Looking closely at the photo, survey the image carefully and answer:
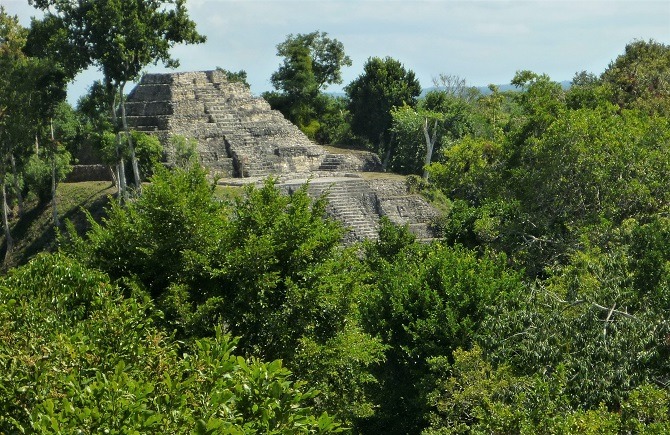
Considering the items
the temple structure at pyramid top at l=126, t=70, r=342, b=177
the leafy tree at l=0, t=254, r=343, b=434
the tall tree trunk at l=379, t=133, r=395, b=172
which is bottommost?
the leafy tree at l=0, t=254, r=343, b=434

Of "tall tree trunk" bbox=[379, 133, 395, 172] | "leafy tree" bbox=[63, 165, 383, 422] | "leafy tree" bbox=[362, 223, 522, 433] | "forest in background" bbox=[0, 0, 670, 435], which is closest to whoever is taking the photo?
"forest in background" bbox=[0, 0, 670, 435]

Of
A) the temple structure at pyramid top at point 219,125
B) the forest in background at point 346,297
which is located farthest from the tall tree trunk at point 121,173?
the temple structure at pyramid top at point 219,125

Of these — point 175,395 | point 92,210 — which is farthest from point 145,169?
point 175,395

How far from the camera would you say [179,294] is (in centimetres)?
1448

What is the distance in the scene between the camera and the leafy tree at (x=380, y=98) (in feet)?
150

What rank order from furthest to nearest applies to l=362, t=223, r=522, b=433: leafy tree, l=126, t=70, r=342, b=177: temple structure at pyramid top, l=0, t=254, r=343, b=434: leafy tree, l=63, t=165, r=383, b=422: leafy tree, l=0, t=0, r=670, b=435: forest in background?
l=126, t=70, r=342, b=177: temple structure at pyramid top
l=362, t=223, r=522, b=433: leafy tree
l=63, t=165, r=383, b=422: leafy tree
l=0, t=0, r=670, b=435: forest in background
l=0, t=254, r=343, b=434: leafy tree

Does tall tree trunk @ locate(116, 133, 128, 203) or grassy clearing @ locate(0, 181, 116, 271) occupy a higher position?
tall tree trunk @ locate(116, 133, 128, 203)

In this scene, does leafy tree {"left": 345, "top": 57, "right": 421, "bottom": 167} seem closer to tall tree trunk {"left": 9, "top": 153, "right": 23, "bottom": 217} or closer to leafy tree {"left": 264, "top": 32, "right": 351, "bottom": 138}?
leafy tree {"left": 264, "top": 32, "right": 351, "bottom": 138}

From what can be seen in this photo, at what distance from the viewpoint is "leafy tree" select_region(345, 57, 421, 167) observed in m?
45.7

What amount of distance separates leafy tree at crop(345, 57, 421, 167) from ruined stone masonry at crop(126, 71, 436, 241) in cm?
421

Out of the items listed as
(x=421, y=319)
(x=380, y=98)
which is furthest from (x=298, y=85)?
(x=421, y=319)

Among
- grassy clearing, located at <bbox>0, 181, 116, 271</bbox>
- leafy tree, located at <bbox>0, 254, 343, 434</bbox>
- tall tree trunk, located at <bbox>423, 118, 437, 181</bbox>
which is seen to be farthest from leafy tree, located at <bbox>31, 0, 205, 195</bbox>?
leafy tree, located at <bbox>0, 254, 343, 434</bbox>

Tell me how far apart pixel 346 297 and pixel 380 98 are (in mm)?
31344

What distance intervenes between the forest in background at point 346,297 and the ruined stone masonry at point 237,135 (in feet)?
22.8
